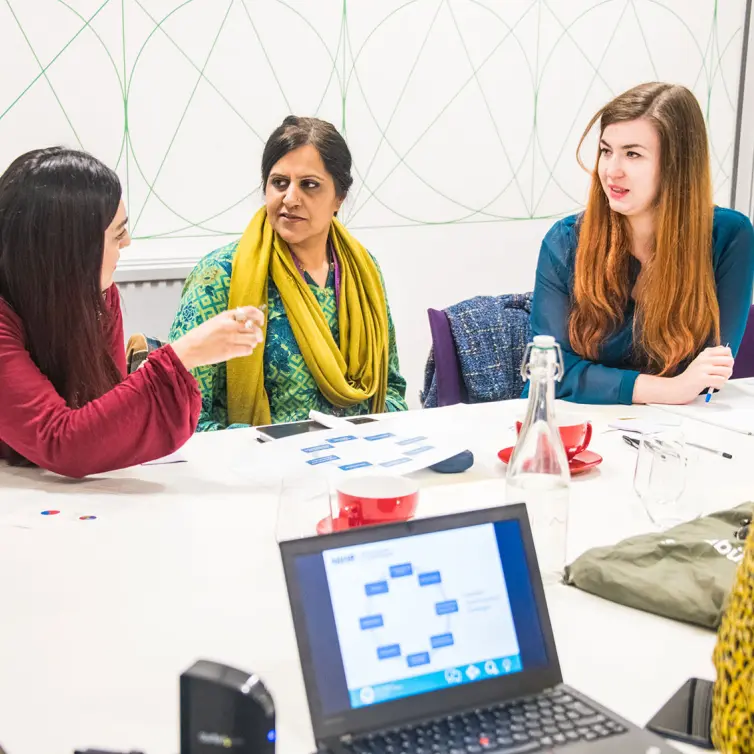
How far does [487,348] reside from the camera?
2432mm

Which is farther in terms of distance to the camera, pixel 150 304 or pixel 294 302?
pixel 150 304

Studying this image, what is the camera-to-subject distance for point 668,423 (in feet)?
6.07

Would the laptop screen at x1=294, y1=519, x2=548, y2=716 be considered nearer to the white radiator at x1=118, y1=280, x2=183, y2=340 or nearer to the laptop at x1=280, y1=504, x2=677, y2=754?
the laptop at x1=280, y1=504, x2=677, y2=754

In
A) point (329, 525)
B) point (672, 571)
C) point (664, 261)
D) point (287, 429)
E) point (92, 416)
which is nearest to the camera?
point (672, 571)

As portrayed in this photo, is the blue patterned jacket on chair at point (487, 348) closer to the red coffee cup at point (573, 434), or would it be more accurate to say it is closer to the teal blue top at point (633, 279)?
the teal blue top at point (633, 279)

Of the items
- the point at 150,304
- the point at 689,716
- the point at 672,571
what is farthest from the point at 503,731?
the point at 150,304

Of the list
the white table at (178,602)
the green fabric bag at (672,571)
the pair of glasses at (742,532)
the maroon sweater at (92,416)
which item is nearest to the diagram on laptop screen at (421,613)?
the white table at (178,602)

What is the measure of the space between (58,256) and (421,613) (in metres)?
1.03

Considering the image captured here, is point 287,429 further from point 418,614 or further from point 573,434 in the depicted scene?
point 418,614

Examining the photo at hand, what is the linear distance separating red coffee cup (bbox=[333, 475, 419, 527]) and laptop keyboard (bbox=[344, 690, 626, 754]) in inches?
15.2

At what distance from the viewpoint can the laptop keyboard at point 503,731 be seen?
0.75 m

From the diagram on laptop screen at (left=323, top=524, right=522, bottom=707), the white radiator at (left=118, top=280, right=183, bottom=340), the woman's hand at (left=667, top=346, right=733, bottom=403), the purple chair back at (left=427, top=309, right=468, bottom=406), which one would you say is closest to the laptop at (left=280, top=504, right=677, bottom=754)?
the diagram on laptop screen at (left=323, top=524, right=522, bottom=707)

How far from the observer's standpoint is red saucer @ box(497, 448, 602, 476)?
1.52 meters

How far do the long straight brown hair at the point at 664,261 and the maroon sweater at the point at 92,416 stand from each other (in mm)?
1030
